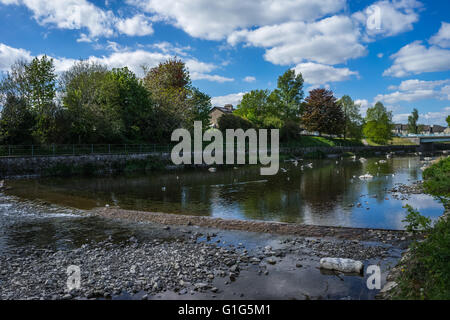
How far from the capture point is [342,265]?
311 inches

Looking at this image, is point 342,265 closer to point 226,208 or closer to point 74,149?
point 226,208

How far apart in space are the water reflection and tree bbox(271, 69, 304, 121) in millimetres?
51503

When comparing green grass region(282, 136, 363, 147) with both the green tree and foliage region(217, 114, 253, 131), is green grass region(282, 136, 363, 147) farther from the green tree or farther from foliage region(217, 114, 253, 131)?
the green tree

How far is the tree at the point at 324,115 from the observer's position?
247 ft

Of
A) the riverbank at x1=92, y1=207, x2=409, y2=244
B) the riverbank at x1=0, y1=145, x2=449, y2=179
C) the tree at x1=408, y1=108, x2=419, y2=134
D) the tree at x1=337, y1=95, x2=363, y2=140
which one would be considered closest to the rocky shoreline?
the riverbank at x1=92, y1=207, x2=409, y2=244

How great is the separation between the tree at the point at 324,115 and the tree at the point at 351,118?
21.8ft

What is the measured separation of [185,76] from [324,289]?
56.5 meters

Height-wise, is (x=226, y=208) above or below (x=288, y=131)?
below

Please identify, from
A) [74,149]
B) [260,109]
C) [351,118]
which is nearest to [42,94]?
[74,149]

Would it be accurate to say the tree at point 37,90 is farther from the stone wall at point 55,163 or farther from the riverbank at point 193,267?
the riverbank at point 193,267

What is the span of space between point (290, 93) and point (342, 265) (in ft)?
242

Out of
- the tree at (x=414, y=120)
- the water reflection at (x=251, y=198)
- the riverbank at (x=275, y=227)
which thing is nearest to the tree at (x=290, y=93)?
the water reflection at (x=251, y=198)

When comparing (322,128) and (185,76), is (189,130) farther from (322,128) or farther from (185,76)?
(322,128)
